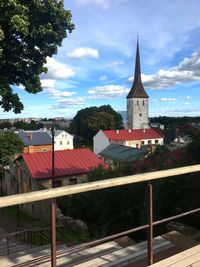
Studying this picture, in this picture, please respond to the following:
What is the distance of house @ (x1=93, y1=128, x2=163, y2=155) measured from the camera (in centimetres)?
6769

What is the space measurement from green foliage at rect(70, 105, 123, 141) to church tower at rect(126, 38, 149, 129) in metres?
5.90

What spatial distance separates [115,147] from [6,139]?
16.6m

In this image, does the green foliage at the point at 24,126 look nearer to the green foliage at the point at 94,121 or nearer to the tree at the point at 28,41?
the green foliage at the point at 94,121

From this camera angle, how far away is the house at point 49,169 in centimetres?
2833

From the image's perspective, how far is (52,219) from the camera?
2.53m

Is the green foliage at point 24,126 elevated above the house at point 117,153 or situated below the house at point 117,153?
above

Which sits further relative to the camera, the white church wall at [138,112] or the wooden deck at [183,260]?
the white church wall at [138,112]

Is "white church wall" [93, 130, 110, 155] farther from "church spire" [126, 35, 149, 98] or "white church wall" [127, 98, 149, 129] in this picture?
"church spire" [126, 35, 149, 98]

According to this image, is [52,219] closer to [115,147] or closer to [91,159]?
[91,159]

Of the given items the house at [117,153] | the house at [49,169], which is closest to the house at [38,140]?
the house at [117,153]

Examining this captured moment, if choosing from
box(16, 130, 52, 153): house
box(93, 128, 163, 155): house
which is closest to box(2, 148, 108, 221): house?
box(93, 128, 163, 155): house

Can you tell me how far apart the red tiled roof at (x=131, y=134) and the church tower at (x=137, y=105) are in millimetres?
18422

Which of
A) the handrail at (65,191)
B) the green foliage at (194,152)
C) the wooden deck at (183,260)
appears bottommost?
the wooden deck at (183,260)

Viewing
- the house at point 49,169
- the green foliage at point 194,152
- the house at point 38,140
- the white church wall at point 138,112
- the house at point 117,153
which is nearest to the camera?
the green foliage at point 194,152
